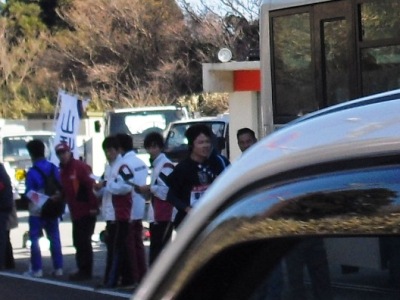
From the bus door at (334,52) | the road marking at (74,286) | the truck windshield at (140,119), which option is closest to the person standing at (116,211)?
the road marking at (74,286)

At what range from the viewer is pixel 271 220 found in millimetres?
1675

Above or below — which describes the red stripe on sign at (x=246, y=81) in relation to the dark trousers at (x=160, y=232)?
above

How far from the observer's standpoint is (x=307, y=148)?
64.4 inches

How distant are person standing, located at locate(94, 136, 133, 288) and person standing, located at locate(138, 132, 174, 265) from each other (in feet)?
1.01

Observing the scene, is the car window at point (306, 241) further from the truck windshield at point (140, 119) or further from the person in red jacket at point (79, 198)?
the truck windshield at point (140, 119)

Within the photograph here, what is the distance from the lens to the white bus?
24.0 ft

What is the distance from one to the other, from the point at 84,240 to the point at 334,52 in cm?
540

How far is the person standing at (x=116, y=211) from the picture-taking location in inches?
436

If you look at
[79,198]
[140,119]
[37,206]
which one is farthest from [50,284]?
[140,119]

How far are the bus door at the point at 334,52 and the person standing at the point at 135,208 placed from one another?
11.7 feet

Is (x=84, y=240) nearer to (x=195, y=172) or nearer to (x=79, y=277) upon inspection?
(x=79, y=277)

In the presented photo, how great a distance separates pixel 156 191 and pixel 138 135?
13.0 m

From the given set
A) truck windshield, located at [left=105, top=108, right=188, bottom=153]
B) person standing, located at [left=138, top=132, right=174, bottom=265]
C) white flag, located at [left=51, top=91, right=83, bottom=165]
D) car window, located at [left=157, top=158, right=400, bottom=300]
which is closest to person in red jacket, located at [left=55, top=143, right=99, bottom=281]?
person standing, located at [left=138, top=132, right=174, bottom=265]

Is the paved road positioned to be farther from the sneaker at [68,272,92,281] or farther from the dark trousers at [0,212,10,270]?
the dark trousers at [0,212,10,270]
